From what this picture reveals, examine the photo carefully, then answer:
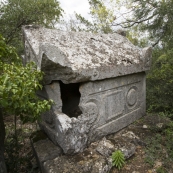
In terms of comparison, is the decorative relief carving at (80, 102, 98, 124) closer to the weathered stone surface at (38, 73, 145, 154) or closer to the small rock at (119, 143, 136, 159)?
the weathered stone surface at (38, 73, 145, 154)

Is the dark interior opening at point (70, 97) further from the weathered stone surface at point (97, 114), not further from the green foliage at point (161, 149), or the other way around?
the green foliage at point (161, 149)

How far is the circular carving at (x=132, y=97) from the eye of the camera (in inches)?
149

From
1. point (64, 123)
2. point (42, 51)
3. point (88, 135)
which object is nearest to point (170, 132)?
point (88, 135)

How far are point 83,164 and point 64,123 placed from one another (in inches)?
28.8

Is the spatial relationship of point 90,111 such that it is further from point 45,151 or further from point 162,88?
point 162,88

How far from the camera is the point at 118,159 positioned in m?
2.75

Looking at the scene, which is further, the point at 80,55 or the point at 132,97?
the point at 132,97

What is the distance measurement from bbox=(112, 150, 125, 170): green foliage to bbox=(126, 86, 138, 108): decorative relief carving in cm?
134

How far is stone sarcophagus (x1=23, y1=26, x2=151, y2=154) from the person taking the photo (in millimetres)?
2652

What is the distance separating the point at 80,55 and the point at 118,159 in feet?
6.42

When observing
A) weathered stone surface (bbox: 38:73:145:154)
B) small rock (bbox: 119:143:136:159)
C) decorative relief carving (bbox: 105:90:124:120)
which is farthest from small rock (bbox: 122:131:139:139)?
decorative relief carving (bbox: 105:90:124:120)

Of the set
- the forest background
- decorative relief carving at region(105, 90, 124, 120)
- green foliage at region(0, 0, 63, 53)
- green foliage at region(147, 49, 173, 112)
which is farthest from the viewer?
green foliage at region(0, 0, 63, 53)

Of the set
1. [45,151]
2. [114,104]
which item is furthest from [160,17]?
[45,151]

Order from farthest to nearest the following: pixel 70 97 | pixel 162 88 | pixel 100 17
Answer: pixel 100 17, pixel 162 88, pixel 70 97
